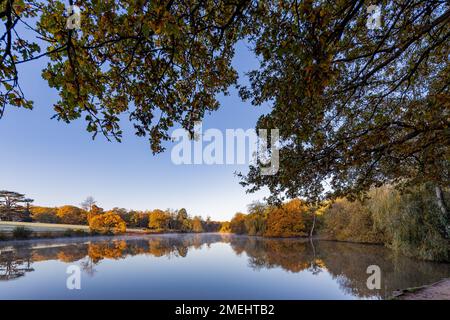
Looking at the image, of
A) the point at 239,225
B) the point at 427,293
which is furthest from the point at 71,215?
the point at 427,293

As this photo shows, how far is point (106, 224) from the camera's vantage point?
4897 cm

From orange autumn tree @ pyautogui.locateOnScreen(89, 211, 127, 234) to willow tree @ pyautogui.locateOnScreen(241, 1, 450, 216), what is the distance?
155 ft

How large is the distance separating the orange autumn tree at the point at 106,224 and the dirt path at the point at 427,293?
4884cm

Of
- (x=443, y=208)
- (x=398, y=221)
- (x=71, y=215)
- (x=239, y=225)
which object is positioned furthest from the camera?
(x=239, y=225)

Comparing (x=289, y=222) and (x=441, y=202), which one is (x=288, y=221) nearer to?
(x=289, y=222)

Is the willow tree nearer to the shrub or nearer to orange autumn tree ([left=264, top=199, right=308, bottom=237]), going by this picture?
the shrub

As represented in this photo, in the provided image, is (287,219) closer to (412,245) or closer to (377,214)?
(377,214)

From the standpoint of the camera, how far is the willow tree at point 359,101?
374 centimetres

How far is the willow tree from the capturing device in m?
3.74

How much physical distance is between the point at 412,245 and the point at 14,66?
20.1 m

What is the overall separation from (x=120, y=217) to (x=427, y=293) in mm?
63720

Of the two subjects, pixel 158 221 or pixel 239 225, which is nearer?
A: pixel 239 225

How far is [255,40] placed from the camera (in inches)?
169

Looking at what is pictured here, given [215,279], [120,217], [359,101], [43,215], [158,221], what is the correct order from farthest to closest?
[158,221], [120,217], [43,215], [215,279], [359,101]
